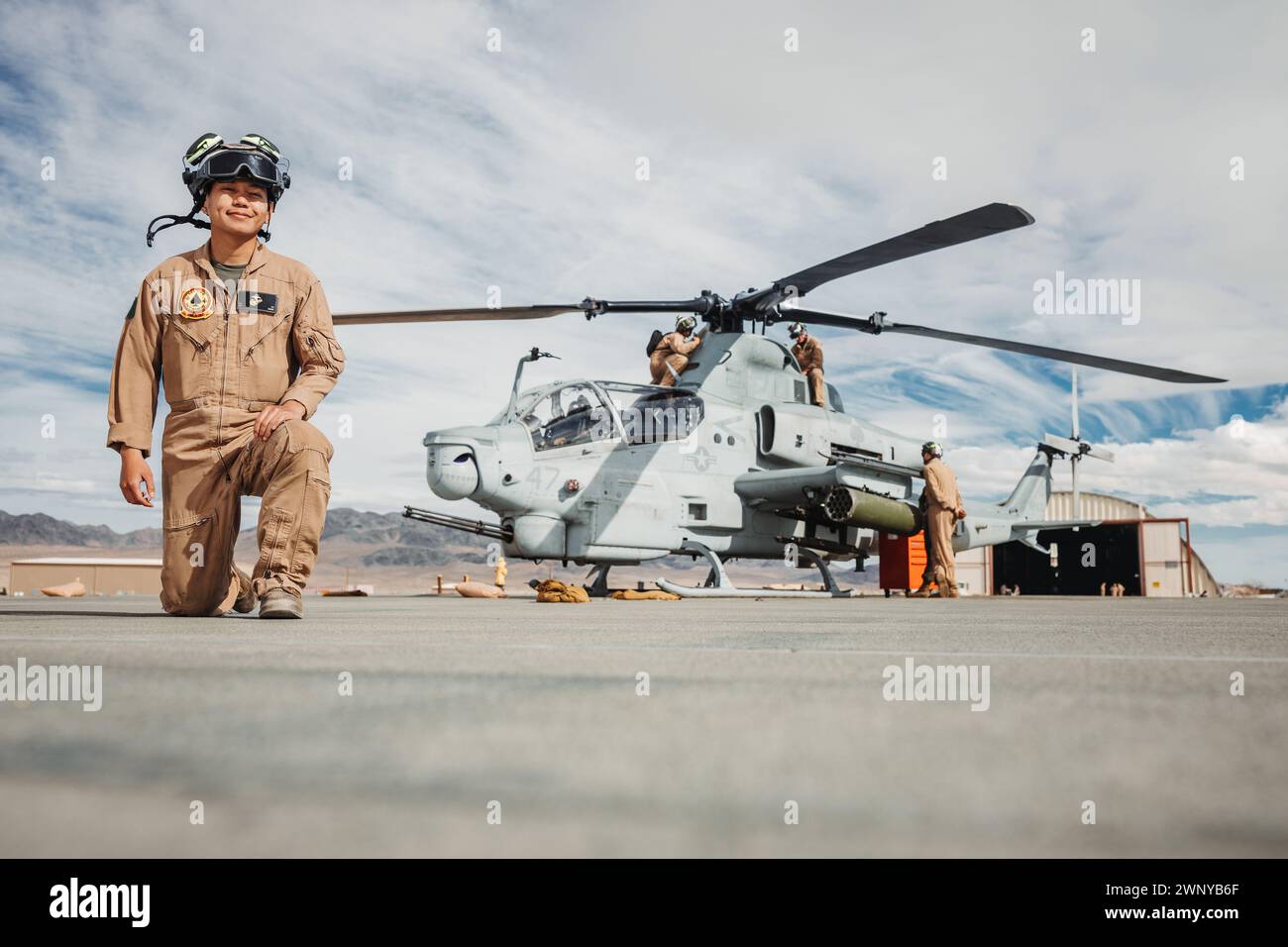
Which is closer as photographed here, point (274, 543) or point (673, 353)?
point (274, 543)

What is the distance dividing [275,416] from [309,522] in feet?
1.36

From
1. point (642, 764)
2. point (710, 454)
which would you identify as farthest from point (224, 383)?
point (710, 454)

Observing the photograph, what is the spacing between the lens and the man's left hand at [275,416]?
326 centimetres

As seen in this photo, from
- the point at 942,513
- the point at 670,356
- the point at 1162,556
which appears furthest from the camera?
the point at 1162,556

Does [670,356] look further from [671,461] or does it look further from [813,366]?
[813,366]

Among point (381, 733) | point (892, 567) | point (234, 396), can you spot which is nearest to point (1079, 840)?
point (381, 733)

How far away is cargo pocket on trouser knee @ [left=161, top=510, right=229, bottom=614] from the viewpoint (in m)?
3.50

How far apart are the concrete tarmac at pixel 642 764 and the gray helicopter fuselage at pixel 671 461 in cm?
694

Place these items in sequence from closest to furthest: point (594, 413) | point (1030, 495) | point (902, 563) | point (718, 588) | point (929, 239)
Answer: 1. point (929, 239)
2. point (594, 413)
3. point (718, 588)
4. point (902, 563)
5. point (1030, 495)

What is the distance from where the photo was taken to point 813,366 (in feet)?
36.5

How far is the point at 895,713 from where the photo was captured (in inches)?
37.0

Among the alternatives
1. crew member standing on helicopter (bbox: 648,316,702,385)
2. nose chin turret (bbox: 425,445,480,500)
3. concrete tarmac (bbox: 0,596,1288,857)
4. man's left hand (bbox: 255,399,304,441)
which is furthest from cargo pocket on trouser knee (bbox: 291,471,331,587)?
crew member standing on helicopter (bbox: 648,316,702,385)
